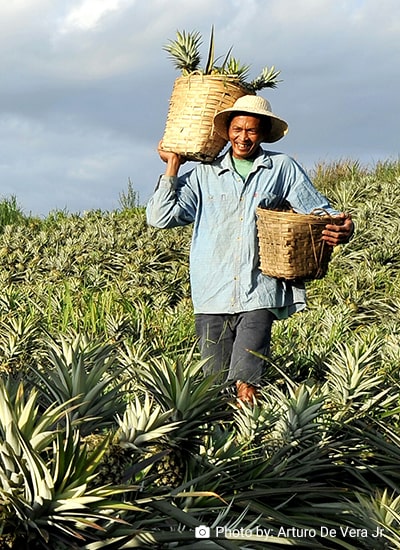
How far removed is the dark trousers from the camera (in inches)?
229

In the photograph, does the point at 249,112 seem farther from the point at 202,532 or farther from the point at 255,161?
the point at 202,532

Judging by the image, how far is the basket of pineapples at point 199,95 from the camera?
593 cm

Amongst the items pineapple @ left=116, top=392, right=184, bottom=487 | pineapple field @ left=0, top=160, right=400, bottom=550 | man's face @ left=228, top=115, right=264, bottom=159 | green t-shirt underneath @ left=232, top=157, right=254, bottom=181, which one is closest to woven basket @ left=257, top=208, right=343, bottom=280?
green t-shirt underneath @ left=232, top=157, right=254, bottom=181

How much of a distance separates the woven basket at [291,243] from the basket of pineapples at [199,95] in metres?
0.58

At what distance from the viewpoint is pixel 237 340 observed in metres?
5.88

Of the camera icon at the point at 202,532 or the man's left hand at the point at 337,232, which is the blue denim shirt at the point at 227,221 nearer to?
the man's left hand at the point at 337,232

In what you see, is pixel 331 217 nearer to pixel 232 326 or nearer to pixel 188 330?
pixel 232 326

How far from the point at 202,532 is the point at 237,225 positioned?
10.1ft

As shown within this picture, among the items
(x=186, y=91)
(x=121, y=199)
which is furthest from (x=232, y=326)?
(x=121, y=199)

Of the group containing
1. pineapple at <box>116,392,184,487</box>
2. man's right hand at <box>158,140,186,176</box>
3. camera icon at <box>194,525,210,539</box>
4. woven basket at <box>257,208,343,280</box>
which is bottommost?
camera icon at <box>194,525,210,539</box>

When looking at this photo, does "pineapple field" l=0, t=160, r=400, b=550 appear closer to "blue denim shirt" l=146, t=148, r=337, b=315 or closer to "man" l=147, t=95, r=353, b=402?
"man" l=147, t=95, r=353, b=402

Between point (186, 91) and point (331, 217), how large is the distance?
1.26 m

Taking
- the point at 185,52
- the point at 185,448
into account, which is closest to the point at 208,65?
the point at 185,52

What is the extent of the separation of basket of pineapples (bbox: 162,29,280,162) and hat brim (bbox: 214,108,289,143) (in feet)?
0.14
